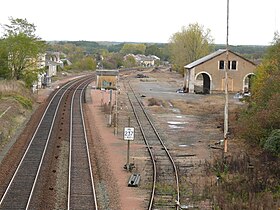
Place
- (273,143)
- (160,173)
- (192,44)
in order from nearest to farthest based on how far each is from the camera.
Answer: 1. (273,143)
2. (160,173)
3. (192,44)

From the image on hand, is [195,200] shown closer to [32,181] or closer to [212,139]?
[32,181]

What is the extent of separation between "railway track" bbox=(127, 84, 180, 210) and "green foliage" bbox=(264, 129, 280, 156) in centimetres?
362

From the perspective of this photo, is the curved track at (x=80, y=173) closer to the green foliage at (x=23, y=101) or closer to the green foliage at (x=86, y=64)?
the green foliage at (x=23, y=101)

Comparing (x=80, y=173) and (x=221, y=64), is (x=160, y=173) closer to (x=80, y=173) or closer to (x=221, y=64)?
(x=80, y=173)

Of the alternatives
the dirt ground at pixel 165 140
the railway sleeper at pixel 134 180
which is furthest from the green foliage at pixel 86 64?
the railway sleeper at pixel 134 180

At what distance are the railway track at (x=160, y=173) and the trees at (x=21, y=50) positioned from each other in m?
20.2

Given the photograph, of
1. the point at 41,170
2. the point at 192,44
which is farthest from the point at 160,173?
the point at 192,44

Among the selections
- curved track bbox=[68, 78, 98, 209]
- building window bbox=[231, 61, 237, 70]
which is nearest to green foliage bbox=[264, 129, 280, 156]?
curved track bbox=[68, 78, 98, 209]

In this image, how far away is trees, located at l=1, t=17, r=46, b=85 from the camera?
173ft

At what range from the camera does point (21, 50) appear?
5256 centimetres

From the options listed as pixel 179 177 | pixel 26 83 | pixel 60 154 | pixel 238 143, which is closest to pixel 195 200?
pixel 179 177

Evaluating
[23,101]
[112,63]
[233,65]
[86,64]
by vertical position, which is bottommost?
[23,101]

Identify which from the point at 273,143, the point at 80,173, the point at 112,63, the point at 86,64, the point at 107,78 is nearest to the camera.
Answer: the point at 273,143

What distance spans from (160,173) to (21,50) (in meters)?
33.7
